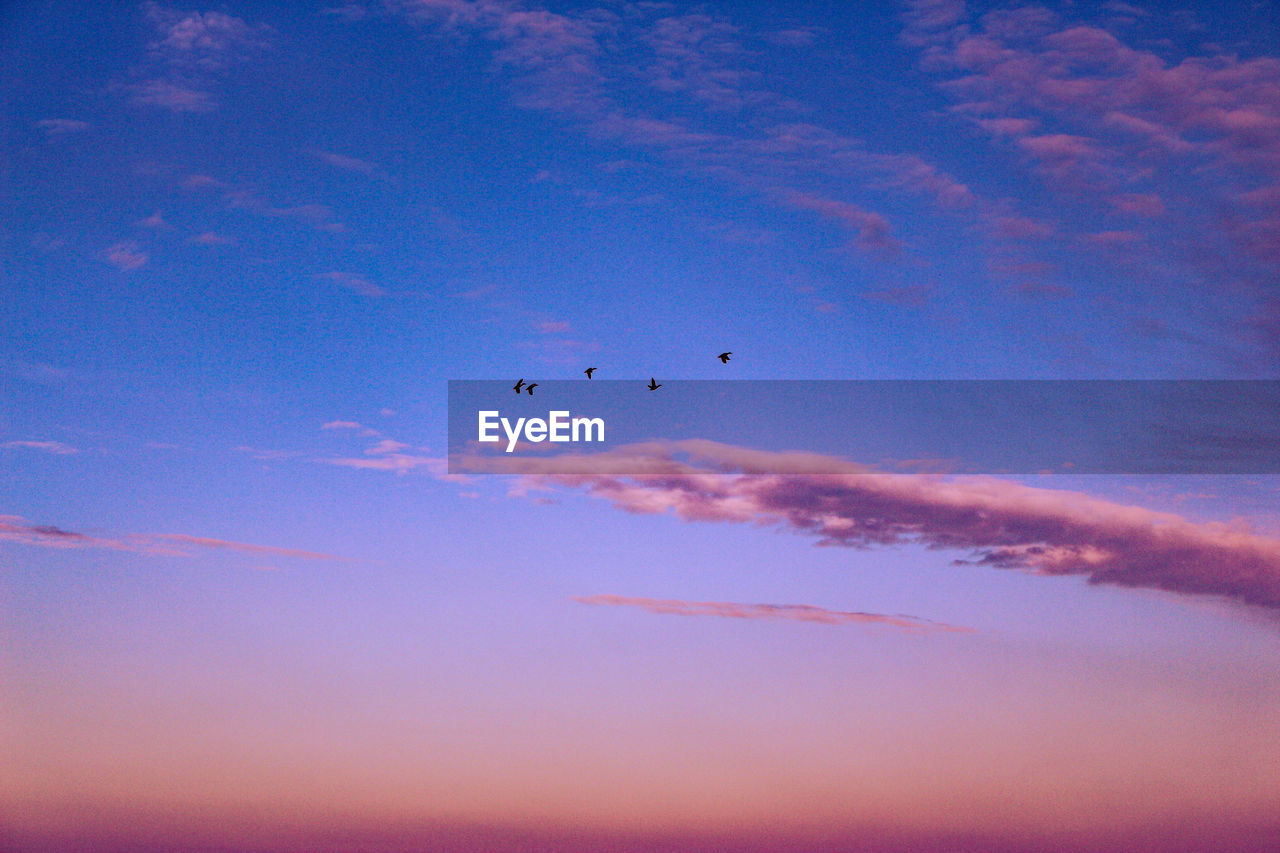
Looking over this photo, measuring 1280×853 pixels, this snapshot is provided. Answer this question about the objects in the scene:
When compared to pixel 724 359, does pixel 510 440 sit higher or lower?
lower

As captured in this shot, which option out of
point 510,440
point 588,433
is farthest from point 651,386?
point 510,440

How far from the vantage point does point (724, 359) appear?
50.6 m

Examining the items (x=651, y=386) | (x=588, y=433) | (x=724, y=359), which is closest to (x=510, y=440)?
(x=588, y=433)

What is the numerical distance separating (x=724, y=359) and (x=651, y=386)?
16.5 feet

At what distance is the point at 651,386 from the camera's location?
4944cm

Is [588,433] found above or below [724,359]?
below

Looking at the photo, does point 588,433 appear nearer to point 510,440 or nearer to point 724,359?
point 510,440

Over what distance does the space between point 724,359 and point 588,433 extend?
9.65m

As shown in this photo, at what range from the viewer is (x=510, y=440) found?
50156mm

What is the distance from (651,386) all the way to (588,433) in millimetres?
4966

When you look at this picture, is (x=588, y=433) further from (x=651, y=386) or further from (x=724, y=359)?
(x=724, y=359)

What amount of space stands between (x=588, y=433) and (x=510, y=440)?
15.9ft

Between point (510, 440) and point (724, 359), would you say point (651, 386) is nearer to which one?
point (724, 359)

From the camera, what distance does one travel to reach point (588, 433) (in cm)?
5050
